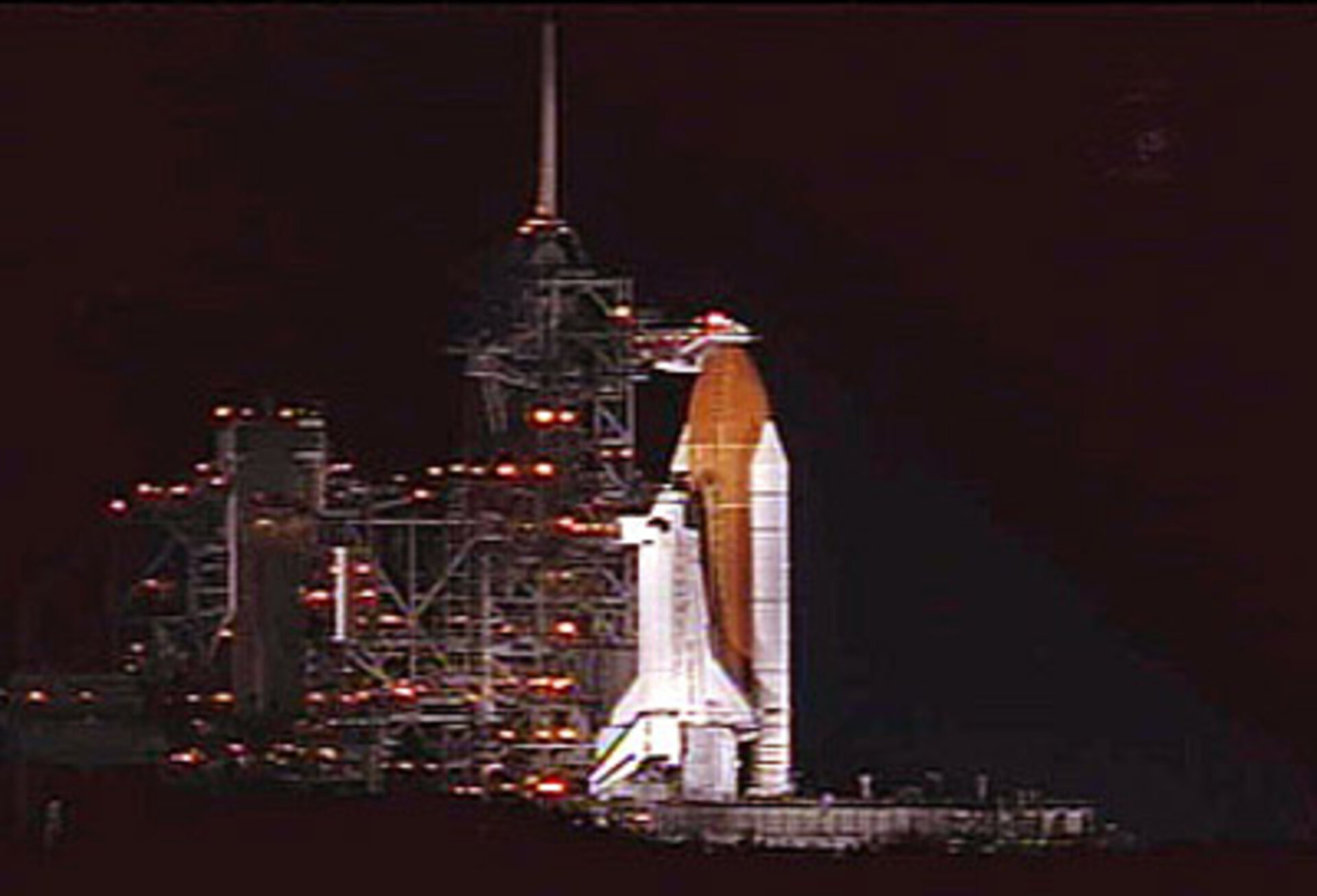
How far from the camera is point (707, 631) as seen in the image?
704 centimetres

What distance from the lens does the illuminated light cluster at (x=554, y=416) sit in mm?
6555

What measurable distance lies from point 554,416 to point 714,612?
802 millimetres

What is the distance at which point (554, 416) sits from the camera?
6598 mm

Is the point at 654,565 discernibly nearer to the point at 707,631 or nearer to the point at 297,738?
the point at 707,631

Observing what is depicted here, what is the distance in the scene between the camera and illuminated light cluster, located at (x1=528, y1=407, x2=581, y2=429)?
21.5 ft

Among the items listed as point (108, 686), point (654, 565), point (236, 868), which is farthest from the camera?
point (654, 565)

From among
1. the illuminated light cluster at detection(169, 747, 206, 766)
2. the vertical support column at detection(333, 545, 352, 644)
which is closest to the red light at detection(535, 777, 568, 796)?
the vertical support column at detection(333, 545, 352, 644)

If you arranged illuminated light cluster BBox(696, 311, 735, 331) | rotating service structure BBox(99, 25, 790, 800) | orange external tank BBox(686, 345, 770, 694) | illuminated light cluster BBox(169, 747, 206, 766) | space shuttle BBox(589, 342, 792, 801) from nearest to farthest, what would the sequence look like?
1. illuminated light cluster BBox(169, 747, 206, 766)
2. rotating service structure BBox(99, 25, 790, 800)
3. illuminated light cluster BBox(696, 311, 735, 331)
4. space shuttle BBox(589, 342, 792, 801)
5. orange external tank BBox(686, 345, 770, 694)

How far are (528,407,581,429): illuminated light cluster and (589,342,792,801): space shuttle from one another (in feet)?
0.88

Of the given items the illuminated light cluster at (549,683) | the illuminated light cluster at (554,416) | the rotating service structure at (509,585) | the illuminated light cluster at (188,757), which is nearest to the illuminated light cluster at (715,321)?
the rotating service structure at (509,585)

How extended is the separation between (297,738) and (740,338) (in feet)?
4.10

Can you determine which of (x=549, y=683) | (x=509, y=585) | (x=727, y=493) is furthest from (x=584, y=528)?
(x=727, y=493)

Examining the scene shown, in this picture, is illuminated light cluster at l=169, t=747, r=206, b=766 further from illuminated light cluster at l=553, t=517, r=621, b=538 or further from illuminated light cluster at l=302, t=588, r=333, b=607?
illuminated light cluster at l=553, t=517, r=621, b=538

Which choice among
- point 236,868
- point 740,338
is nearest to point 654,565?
point 740,338
